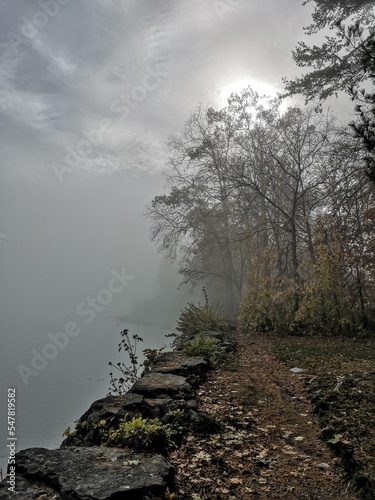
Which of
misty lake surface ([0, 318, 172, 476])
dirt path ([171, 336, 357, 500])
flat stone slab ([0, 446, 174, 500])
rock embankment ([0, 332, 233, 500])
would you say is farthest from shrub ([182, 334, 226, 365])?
misty lake surface ([0, 318, 172, 476])

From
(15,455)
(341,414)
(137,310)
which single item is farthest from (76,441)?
(137,310)

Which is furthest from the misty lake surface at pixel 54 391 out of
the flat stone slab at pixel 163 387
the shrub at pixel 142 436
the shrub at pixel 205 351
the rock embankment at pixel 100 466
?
the shrub at pixel 142 436

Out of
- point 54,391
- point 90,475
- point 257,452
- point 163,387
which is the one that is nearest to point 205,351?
point 163,387

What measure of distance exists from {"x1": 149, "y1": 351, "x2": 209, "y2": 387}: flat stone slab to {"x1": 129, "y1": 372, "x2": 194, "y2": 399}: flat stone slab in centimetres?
39

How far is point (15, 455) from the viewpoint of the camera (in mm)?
2752

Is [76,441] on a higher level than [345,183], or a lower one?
lower

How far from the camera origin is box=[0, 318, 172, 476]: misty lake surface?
570 inches

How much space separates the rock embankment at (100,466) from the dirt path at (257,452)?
0.29 m

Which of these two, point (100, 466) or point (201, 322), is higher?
point (201, 322)

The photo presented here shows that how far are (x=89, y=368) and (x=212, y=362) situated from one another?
2332cm

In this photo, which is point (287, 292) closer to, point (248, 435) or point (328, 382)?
point (328, 382)

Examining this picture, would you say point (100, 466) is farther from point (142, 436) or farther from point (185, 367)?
point (185, 367)

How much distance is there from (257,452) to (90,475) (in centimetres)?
153

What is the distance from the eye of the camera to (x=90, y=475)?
239cm
